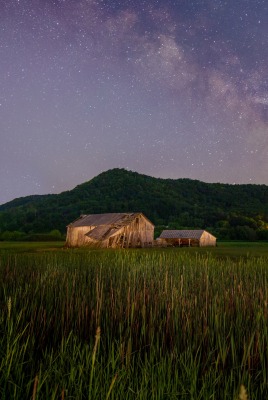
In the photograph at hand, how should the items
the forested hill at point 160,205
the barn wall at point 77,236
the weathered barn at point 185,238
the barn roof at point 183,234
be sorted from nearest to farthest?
the barn wall at point 77,236, the weathered barn at point 185,238, the barn roof at point 183,234, the forested hill at point 160,205

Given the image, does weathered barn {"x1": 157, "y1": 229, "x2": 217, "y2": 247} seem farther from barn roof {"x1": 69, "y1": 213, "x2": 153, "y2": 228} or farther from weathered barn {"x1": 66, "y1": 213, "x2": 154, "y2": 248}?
barn roof {"x1": 69, "y1": 213, "x2": 153, "y2": 228}

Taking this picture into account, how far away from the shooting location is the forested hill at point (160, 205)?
8181cm

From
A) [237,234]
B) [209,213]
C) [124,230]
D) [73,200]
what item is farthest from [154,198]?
[124,230]

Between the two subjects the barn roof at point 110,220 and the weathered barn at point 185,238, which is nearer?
the barn roof at point 110,220

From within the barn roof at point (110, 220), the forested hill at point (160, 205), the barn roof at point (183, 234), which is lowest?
the barn roof at point (183, 234)

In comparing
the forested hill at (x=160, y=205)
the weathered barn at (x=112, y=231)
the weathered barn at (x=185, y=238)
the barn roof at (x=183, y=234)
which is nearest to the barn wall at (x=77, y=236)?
the weathered barn at (x=112, y=231)

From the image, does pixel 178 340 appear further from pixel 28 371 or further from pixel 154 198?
pixel 154 198

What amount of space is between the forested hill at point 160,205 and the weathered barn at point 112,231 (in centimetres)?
3332

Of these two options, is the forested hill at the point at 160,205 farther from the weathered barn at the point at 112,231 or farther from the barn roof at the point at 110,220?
the barn roof at the point at 110,220

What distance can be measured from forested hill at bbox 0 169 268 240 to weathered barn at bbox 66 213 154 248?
33316 mm

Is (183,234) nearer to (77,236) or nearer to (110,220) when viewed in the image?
(110,220)

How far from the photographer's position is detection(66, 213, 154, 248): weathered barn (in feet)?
135

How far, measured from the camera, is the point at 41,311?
543cm

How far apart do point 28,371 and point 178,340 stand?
1.73 metres
